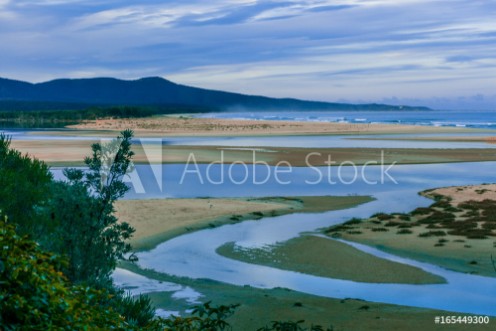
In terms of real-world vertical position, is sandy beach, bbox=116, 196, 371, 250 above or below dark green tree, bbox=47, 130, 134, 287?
below

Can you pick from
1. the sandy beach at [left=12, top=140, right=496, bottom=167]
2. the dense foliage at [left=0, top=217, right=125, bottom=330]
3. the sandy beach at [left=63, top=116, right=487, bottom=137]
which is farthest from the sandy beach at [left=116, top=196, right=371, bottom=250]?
the sandy beach at [left=63, top=116, right=487, bottom=137]

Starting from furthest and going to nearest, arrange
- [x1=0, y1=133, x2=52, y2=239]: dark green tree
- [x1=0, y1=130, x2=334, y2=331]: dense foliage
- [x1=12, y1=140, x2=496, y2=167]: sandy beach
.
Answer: [x1=12, y1=140, x2=496, y2=167]: sandy beach → [x1=0, y1=133, x2=52, y2=239]: dark green tree → [x1=0, y1=130, x2=334, y2=331]: dense foliage

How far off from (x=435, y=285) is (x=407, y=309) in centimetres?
262

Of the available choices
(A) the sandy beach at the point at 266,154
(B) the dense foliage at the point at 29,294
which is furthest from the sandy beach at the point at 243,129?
(B) the dense foliage at the point at 29,294

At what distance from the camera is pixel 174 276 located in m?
17.3

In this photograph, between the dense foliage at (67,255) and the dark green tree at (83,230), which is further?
the dark green tree at (83,230)

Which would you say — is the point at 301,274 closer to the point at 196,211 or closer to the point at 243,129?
the point at 196,211

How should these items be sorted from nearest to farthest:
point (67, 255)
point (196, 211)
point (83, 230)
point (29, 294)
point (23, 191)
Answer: point (29, 294) < point (67, 255) < point (83, 230) < point (23, 191) < point (196, 211)

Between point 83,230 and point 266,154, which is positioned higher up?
point 83,230

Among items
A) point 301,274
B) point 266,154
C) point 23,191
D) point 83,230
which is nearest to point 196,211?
point 301,274

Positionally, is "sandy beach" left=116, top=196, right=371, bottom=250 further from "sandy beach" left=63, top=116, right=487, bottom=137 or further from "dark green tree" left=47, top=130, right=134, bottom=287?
"sandy beach" left=63, top=116, right=487, bottom=137

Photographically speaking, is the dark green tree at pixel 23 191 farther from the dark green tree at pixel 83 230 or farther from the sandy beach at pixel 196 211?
the sandy beach at pixel 196 211

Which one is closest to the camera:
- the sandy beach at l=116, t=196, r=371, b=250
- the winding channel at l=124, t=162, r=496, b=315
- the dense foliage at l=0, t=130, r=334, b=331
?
the dense foliage at l=0, t=130, r=334, b=331

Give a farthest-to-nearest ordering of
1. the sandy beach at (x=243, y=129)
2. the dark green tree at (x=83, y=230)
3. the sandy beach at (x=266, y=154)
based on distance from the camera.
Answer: the sandy beach at (x=243, y=129)
the sandy beach at (x=266, y=154)
the dark green tree at (x=83, y=230)
